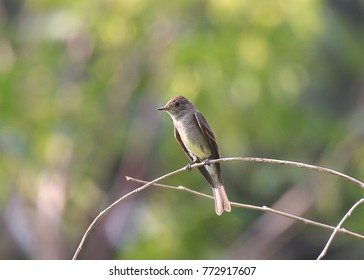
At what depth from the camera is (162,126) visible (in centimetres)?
1247

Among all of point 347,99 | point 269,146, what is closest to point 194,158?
point 269,146

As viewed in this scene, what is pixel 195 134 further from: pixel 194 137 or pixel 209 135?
pixel 209 135

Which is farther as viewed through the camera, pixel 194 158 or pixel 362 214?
pixel 362 214

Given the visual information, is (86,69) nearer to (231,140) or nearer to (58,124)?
(58,124)

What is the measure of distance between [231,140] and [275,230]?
2.13m

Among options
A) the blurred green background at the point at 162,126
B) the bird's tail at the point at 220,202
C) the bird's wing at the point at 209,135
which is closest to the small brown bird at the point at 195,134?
the bird's wing at the point at 209,135

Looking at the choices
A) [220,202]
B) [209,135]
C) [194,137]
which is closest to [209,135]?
[209,135]

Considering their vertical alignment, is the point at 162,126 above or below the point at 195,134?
below

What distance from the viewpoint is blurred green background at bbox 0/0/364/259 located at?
1133 centimetres

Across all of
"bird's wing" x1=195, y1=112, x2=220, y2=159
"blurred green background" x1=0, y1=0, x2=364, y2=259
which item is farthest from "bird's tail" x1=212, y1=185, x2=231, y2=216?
"blurred green background" x1=0, y1=0, x2=364, y2=259

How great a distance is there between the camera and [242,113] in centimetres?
1145

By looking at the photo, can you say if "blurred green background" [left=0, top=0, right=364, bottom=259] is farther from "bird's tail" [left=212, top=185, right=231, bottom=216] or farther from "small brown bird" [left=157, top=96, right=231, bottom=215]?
"bird's tail" [left=212, top=185, right=231, bottom=216]

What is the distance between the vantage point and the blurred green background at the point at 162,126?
11328 mm

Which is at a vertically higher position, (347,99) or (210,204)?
(347,99)
